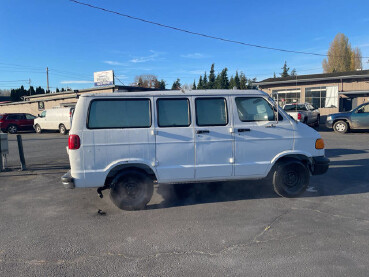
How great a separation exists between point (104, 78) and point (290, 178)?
34.4 metres

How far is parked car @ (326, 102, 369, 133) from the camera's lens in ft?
51.1

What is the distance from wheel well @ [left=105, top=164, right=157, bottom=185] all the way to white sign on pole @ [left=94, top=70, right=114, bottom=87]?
106 feet

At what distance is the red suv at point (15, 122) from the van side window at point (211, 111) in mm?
23238

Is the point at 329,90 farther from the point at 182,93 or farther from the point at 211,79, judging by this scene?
the point at 211,79

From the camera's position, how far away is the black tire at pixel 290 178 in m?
5.20

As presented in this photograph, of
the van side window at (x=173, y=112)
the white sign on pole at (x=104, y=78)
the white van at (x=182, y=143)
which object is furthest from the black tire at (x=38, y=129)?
the van side window at (x=173, y=112)

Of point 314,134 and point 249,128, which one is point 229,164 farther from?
point 314,134

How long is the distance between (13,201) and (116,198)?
250 centimetres

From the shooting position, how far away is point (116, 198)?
4.74 metres

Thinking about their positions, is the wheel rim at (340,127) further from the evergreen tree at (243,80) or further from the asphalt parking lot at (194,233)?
the evergreen tree at (243,80)

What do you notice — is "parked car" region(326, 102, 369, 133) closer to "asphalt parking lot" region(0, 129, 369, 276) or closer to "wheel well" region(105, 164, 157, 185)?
"asphalt parking lot" region(0, 129, 369, 276)

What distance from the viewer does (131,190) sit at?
4.79 metres

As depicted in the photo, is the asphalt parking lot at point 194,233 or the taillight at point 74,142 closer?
the asphalt parking lot at point 194,233

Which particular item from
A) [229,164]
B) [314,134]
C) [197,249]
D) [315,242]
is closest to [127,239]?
[197,249]
